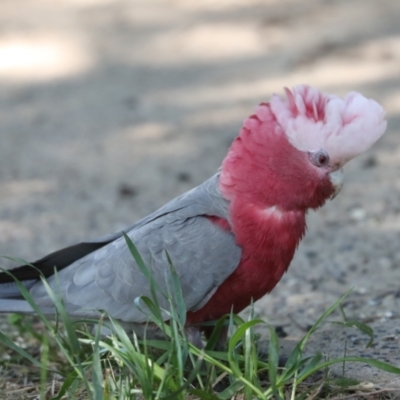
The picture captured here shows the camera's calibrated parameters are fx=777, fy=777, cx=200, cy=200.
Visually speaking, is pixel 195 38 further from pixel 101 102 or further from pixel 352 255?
pixel 352 255

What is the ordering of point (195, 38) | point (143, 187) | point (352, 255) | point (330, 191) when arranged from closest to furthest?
point (330, 191) < point (352, 255) < point (143, 187) < point (195, 38)

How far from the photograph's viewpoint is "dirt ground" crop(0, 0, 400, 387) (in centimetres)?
467

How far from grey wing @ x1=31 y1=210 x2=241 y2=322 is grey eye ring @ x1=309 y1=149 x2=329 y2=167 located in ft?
1.38

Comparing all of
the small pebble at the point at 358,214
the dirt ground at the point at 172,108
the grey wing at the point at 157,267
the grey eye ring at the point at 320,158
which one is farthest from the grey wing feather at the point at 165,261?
the small pebble at the point at 358,214

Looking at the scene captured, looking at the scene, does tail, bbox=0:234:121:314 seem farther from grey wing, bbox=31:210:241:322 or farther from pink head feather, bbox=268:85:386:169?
pink head feather, bbox=268:85:386:169

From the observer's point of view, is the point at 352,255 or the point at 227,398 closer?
the point at 227,398

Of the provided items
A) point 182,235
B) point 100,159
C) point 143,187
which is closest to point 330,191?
point 182,235

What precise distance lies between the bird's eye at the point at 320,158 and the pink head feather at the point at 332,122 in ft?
0.05

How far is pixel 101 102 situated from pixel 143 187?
127cm

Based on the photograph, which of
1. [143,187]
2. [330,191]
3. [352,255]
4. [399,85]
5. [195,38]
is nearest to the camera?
[330,191]

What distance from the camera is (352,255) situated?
443 centimetres

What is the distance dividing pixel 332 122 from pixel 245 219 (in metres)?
0.49

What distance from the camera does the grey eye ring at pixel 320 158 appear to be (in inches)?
108

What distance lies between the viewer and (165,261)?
2926 millimetres
